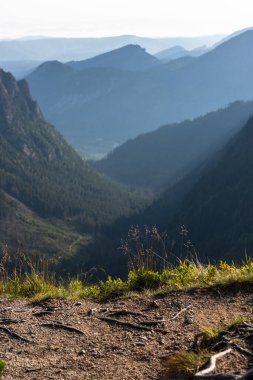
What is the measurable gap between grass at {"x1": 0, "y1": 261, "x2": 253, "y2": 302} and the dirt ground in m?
0.31

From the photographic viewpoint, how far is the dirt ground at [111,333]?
7086 mm

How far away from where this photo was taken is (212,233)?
154 meters

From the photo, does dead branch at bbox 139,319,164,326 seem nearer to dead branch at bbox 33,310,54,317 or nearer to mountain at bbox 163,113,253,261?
dead branch at bbox 33,310,54,317

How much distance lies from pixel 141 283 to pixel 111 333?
270 cm

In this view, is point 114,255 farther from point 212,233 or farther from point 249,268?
point 249,268

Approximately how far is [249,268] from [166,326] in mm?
2752

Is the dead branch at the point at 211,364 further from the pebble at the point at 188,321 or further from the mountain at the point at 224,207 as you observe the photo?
the mountain at the point at 224,207

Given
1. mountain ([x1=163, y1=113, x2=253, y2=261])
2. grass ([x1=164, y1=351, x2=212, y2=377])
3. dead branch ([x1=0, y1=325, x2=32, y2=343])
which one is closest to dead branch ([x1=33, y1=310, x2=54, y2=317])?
dead branch ([x1=0, y1=325, x2=32, y2=343])

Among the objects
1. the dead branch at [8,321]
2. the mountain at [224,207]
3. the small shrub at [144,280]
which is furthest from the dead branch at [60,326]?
the mountain at [224,207]

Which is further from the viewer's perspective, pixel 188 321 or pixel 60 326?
pixel 60 326

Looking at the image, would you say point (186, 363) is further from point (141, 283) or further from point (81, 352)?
point (141, 283)

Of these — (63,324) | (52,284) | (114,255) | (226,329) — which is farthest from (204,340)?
(114,255)

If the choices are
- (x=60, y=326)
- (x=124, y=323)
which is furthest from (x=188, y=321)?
(x=60, y=326)

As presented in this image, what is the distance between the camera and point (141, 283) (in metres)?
11.1
